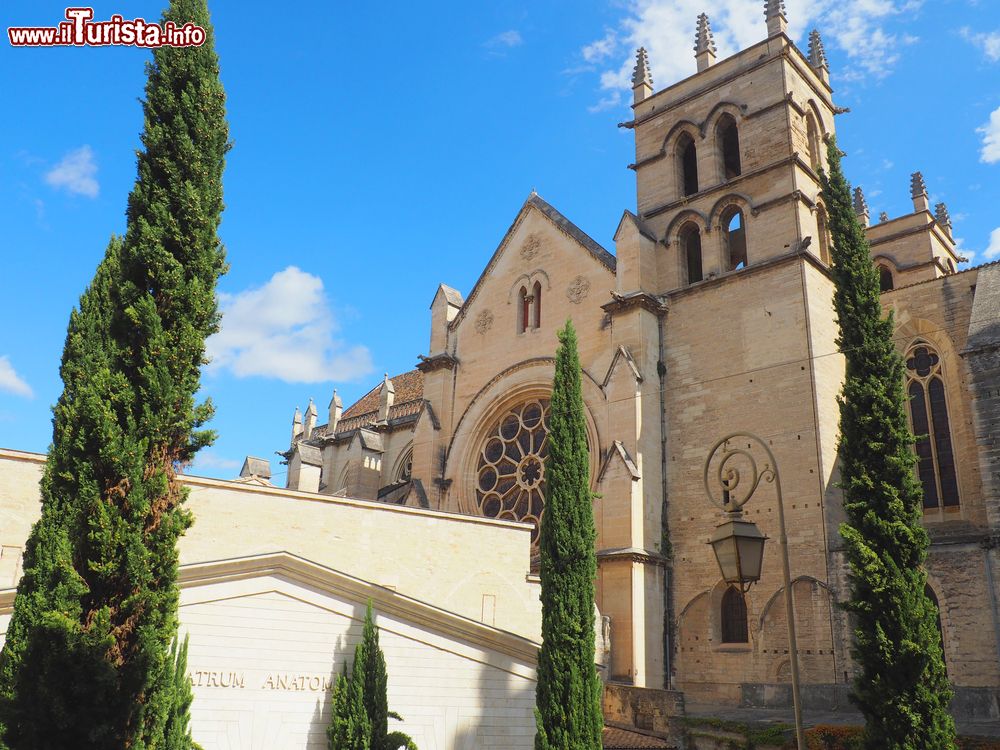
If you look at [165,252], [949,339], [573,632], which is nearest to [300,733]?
[573,632]

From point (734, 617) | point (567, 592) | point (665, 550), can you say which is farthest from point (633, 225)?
point (567, 592)

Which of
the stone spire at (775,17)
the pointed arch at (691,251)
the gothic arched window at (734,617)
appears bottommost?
the gothic arched window at (734,617)

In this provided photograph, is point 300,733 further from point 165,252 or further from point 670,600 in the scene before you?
point 670,600

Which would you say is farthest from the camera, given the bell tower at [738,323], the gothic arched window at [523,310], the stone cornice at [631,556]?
the gothic arched window at [523,310]

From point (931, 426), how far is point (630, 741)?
35.1 feet

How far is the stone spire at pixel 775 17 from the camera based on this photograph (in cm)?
2369

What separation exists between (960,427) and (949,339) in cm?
232

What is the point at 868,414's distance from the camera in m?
→ 12.8

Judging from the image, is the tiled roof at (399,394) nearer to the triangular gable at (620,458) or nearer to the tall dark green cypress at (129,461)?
the triangular gable at (620,458)

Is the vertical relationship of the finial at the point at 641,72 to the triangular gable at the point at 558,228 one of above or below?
above

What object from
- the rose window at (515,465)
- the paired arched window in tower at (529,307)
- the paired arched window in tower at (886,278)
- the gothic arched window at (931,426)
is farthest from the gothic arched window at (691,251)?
the paired arched window in tower at (886,278)

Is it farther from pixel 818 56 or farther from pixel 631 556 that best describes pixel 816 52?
pixel 631 556

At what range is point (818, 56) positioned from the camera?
2589cm

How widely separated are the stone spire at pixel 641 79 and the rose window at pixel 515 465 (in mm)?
10659
